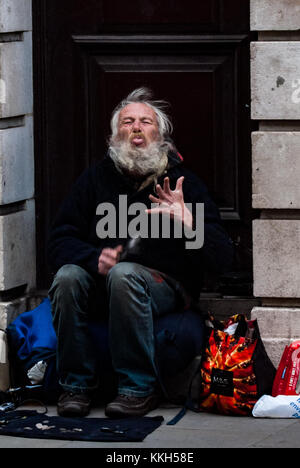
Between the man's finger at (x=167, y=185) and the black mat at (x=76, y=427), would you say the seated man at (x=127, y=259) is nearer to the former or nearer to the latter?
the man's finger at (x=167, y=185)

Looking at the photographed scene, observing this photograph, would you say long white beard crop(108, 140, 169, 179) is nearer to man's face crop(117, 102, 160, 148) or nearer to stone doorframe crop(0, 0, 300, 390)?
man's face crop(117, 102, 160, 148)

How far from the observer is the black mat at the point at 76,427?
6215 millimetres

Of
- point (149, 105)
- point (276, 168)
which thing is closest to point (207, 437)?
point (276, 168)

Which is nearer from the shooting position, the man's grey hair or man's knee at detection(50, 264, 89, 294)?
man's knee at detection(50, 264, 89, 294)

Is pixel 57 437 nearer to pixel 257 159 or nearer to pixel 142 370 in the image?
pixel 142 370

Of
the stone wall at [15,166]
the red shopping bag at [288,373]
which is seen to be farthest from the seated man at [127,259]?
the red shopping bag at [288,373]

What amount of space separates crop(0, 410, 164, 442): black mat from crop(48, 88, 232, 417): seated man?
0.39 ft

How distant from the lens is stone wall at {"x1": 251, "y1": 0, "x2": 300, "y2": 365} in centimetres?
675

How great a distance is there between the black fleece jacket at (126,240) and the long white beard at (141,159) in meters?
0.04

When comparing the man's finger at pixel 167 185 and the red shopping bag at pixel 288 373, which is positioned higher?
the man's finger at pixel 167 185

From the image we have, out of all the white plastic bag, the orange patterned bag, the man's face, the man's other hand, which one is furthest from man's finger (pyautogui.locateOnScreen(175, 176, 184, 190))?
the white plastic bag

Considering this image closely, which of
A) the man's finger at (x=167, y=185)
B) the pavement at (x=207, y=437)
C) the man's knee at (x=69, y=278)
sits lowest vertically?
the pavement at (x=207, y=437)

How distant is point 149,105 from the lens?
716 cm

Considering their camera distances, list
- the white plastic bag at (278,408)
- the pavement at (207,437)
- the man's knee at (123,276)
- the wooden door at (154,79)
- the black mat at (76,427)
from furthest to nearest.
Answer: the wooden door at (154,79) → the man's knee at (123,276) → the white plastic bag at (278,408) → the black mat at (76,427) → the pavement at (207,437)
